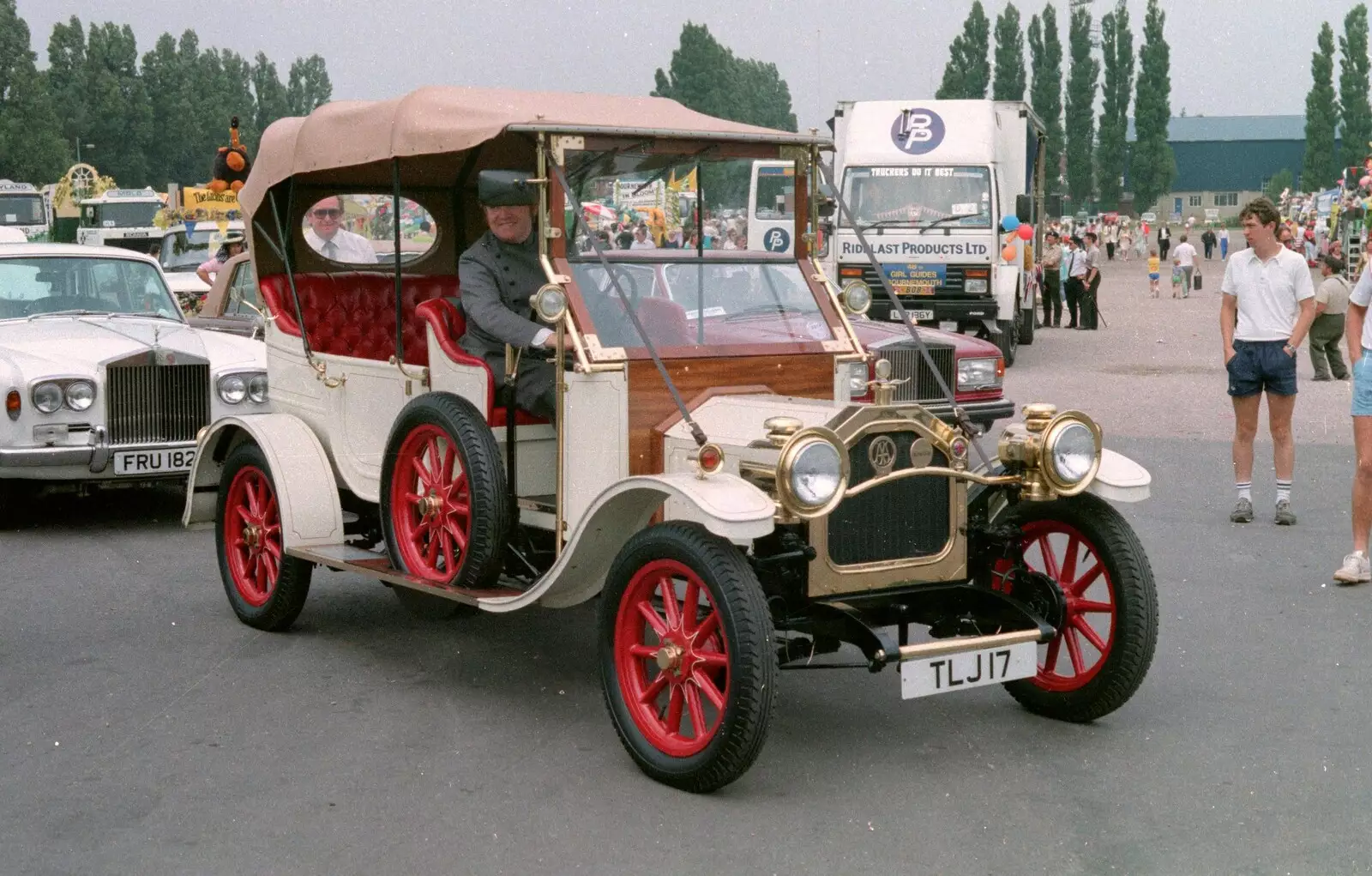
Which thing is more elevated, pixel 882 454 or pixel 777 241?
pixel 777 241

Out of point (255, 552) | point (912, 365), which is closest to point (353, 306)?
point (255, 552)

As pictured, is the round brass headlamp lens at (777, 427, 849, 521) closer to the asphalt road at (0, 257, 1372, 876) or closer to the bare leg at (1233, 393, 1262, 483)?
the asphalt road at (0, 257, 1372, 876)

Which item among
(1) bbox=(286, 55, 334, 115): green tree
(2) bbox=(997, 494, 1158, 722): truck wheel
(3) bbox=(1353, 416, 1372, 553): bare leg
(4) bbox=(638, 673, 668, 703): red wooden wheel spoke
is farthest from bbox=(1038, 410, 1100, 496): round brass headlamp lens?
(1) bbox=(286, 55, 334, 115): green tree

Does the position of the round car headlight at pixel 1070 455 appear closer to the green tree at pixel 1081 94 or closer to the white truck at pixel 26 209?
the white truck at pixel 26 209

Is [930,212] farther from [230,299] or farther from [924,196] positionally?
[230,299]

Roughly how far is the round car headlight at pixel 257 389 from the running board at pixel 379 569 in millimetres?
3629

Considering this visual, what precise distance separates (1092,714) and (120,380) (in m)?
6.55

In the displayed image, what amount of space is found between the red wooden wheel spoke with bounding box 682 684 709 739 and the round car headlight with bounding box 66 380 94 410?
19.5 ft

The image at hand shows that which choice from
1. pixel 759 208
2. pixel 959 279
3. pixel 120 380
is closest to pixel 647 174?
pixel 759 208

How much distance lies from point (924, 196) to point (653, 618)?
16.4 metres

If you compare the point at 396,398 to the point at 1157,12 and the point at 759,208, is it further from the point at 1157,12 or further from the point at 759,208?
the point at 1157,12

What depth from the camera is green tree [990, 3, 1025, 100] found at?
327 feet

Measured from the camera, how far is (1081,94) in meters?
104

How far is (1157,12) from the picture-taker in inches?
4001
